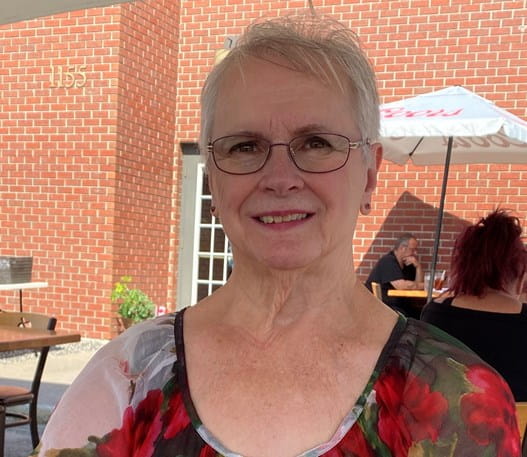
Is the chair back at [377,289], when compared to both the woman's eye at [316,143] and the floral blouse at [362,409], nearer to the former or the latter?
the floral blouse at [362,409]

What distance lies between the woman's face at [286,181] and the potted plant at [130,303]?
6.74 m

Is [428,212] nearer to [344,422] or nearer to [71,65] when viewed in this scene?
[71,65]

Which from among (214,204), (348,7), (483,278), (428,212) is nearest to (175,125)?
(348,7)

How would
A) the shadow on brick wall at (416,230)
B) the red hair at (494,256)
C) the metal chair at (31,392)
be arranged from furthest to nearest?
the shadow on brick wall at (416,230) < the metal chair at (31,392) < the red hair at (494,256)

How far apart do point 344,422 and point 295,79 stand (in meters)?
0.68

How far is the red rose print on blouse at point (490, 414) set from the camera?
122 centimetres

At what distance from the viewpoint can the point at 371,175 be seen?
1.45 meters

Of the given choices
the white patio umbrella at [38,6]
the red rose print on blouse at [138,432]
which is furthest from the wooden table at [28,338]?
the red rose print on blouse at [138,432]

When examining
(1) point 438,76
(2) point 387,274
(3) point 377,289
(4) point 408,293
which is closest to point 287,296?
(4) point 408,293

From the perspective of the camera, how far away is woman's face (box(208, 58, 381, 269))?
1.32 metres

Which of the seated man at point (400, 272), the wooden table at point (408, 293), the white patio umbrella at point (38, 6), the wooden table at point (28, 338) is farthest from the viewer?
the seated man at point (400, 272)

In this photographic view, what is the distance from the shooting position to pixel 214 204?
1464 millimetres

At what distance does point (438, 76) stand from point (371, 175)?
22.9 feet

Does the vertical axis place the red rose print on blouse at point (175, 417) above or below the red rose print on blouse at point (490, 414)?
below
